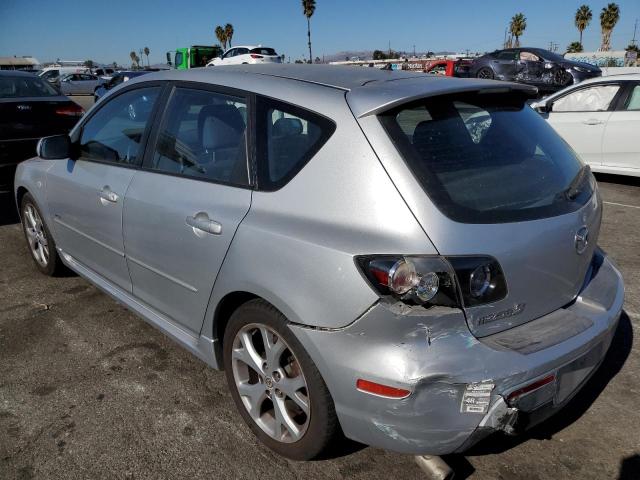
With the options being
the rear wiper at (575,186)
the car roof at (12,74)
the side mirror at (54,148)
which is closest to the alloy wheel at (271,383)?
the rear wiper at (575,186)

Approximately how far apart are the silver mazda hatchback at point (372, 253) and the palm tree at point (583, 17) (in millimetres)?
74369

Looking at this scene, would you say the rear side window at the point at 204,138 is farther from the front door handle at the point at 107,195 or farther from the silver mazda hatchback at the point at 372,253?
the front door handle at the point at 107,195

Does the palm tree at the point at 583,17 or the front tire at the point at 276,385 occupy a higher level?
the palm tree at the point at 583,17

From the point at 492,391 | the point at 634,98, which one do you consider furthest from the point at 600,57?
the point at 492,391

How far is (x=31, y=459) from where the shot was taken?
2.38 metres

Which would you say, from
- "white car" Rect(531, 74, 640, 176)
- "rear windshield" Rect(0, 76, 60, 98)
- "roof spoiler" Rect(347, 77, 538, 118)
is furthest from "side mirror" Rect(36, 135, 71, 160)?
"white car" Rect(531, 74, 640, 176)

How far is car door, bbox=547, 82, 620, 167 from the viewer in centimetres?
744

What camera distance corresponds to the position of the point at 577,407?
271 cm

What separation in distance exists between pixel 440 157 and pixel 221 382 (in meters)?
1.74

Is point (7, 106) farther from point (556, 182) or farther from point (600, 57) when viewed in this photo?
point (600, 57)

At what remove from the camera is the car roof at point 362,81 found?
81.7 inches

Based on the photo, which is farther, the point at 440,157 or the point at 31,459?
the point at 31,459

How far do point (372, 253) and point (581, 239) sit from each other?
942 mm

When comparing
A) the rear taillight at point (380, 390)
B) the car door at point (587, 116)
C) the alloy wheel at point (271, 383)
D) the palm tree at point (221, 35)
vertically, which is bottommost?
the alloy wheel at point (271, 383)
